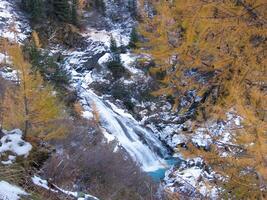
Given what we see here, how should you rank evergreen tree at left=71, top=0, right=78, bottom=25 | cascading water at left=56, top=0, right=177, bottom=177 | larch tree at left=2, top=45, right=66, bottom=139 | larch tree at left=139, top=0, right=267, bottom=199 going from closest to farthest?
1. larch tree at left=139, top=0, right=267, bottom=199
2. larch tree at left=2, top=45, right=66, bottom=139
3. cascading water at left=56, top=0, right=177, bottom=177
4. evergreen tree at left=71, top=0, right=78, bottom=25

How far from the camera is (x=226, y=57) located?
4.03 metres

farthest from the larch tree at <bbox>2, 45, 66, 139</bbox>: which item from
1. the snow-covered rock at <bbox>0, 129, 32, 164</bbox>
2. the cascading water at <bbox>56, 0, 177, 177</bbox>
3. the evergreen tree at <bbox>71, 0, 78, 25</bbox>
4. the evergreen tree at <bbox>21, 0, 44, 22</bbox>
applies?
the evergreen tree at <bbox>71, 0, 78, 25</bbox>

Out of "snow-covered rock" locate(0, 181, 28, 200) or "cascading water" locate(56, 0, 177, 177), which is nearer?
"snow-covered rock" locate(0, 181, 28, 200)

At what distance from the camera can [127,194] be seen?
17.8m

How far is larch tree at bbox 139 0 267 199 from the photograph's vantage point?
11.9 feet

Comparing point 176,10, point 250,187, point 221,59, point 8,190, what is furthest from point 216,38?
point 8,190

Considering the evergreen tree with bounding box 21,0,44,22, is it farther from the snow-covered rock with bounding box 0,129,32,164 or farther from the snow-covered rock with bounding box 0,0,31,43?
the snow-covered rock with bounding box 0,129,32,164

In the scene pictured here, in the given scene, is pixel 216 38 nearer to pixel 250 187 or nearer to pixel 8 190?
pixel 250 187

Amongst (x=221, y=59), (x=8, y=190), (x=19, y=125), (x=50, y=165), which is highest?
(x=221, y=59)

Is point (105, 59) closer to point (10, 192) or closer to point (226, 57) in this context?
point (226, 57)

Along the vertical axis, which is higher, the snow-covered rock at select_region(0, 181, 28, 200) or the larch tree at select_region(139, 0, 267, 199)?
the larch tree at select_region(139, 0, 267, 199)

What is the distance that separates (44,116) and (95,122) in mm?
11390

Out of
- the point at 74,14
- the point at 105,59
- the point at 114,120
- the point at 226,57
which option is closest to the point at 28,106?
the point at 226,57

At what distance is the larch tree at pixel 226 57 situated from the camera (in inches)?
143
